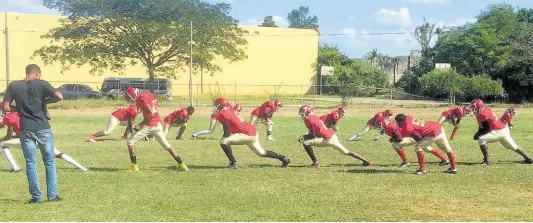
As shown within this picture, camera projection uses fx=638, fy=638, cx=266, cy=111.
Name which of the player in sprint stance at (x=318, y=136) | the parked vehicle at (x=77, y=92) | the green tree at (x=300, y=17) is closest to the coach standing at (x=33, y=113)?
the player in sprint stance at (x=318, y=136)

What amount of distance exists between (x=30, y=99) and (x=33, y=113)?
0.68ft

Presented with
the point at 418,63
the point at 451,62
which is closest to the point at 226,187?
the point at 451,62

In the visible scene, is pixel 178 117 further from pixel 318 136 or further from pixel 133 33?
pixel 133 33

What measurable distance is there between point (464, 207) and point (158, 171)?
6.60 meters

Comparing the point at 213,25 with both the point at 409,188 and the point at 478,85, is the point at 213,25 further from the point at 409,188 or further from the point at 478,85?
the point at 409,188

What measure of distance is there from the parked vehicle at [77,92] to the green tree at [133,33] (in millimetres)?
2244

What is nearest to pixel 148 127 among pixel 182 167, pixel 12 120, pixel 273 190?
pixel 182 167

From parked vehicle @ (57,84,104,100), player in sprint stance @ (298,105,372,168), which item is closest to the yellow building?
parked vehicle @ (57,84,104,100)

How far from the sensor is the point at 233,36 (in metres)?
51.5

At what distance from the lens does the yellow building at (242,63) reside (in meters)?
53.0

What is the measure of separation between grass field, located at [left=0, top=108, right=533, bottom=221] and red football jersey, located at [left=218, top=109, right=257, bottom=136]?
0.85 meters

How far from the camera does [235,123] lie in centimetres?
1362

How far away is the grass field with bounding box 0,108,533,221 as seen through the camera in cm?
891

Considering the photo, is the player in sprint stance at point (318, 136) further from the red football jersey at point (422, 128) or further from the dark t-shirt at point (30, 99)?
the dark t-shirt at point (30, 99)
